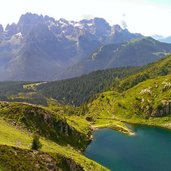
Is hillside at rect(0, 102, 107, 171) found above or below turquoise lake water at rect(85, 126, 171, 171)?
above

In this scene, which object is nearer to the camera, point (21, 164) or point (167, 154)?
point (21, 164)

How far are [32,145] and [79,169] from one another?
50.8ft

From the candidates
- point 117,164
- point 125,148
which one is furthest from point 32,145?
point 125,148

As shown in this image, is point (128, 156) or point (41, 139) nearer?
point (41, 139)

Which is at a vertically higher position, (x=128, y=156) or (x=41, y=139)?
(x=41, y=139)

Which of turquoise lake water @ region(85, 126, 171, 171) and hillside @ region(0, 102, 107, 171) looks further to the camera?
turquoise lake water @ region(85, 126, 171, 171)

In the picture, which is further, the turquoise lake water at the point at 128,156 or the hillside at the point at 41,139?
the turquoise lake water at the point at 128,156

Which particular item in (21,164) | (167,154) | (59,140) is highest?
(21,164)

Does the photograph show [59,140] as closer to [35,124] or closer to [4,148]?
[35,124]

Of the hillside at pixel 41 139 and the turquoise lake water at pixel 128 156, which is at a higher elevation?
the hillside at pixel 41 139

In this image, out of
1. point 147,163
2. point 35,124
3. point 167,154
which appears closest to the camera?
point 35,124

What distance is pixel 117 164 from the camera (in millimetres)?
156250

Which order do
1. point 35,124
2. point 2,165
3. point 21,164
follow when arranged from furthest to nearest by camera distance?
point 35,124
point 21,164
point 2,165

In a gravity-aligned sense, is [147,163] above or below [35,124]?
below
